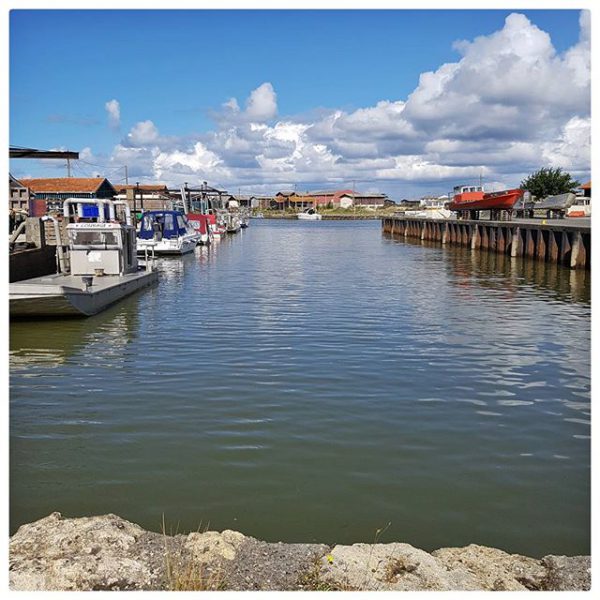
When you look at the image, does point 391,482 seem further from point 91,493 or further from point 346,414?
point 91,493

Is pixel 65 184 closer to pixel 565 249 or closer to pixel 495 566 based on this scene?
pixel 565 249

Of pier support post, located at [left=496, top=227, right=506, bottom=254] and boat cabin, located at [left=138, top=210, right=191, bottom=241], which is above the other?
boat cabin, located at [left=138, top=210, right=191, bottom=241]

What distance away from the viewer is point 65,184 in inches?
3214

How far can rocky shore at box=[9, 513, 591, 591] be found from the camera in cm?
476

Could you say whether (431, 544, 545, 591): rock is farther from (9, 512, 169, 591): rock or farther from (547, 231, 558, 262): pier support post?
(547, 231, 558, 262): pier support post

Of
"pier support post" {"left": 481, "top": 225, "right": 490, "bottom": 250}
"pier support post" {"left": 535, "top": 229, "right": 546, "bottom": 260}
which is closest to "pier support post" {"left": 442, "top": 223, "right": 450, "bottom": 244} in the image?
"pier support post" {"left": 481, "top": 225, "right": 490, "bottom": 250}

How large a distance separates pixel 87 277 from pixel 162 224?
2578 cm

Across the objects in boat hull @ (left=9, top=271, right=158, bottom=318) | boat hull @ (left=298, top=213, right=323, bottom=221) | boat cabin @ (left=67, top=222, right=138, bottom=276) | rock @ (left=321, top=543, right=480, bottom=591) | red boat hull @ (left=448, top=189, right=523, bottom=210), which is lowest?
rock @ (left=321, top=543, right=480, bottom=591)

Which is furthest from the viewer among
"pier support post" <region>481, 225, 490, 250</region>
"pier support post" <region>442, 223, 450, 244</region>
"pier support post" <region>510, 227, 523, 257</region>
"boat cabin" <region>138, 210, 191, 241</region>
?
"pier support post" <region>442, 223, 450, 244</region>

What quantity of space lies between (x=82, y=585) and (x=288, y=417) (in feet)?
16.4

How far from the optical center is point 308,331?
16.4 meters

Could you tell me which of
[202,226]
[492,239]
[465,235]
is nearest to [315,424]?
[492,239]

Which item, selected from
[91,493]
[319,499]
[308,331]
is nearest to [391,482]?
[319,499]

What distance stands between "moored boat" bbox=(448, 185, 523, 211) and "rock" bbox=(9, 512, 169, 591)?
52.6 m
